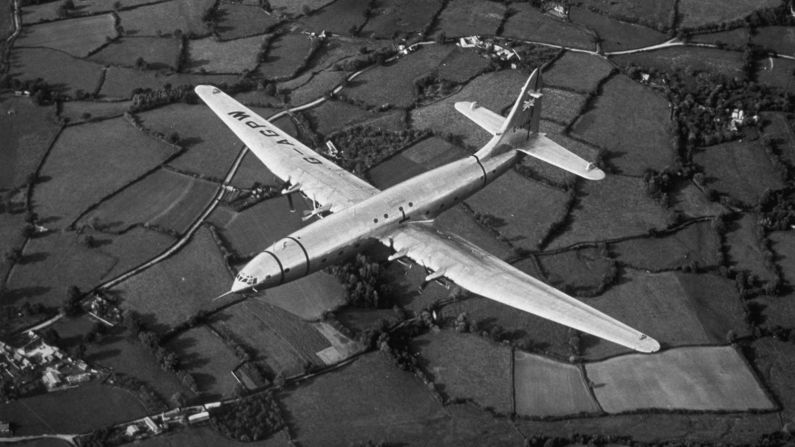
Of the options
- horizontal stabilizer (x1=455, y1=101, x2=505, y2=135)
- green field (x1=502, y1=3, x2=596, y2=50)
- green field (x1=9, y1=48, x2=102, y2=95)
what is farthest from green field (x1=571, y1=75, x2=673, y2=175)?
green field (x1=9, y1=48, x2=102, y2=95)

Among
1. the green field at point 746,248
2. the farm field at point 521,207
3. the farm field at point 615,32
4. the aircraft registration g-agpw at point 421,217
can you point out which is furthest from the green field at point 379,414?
the farm field at point 615,32

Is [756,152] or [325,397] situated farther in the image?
[756,152]

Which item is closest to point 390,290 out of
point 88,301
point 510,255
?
point 510,255

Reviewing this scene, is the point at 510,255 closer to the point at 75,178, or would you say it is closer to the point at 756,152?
the point at 756,152

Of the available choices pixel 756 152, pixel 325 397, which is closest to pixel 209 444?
pixel 325 397

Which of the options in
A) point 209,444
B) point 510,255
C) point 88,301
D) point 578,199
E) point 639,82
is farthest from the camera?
point 639,82

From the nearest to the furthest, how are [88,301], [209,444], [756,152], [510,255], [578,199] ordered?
[209,444]
[88,301]
[510,255]
[578,199]
[756,152]

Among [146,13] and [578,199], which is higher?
[146,13]

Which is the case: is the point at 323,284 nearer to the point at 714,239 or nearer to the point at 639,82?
the point at 714,239
